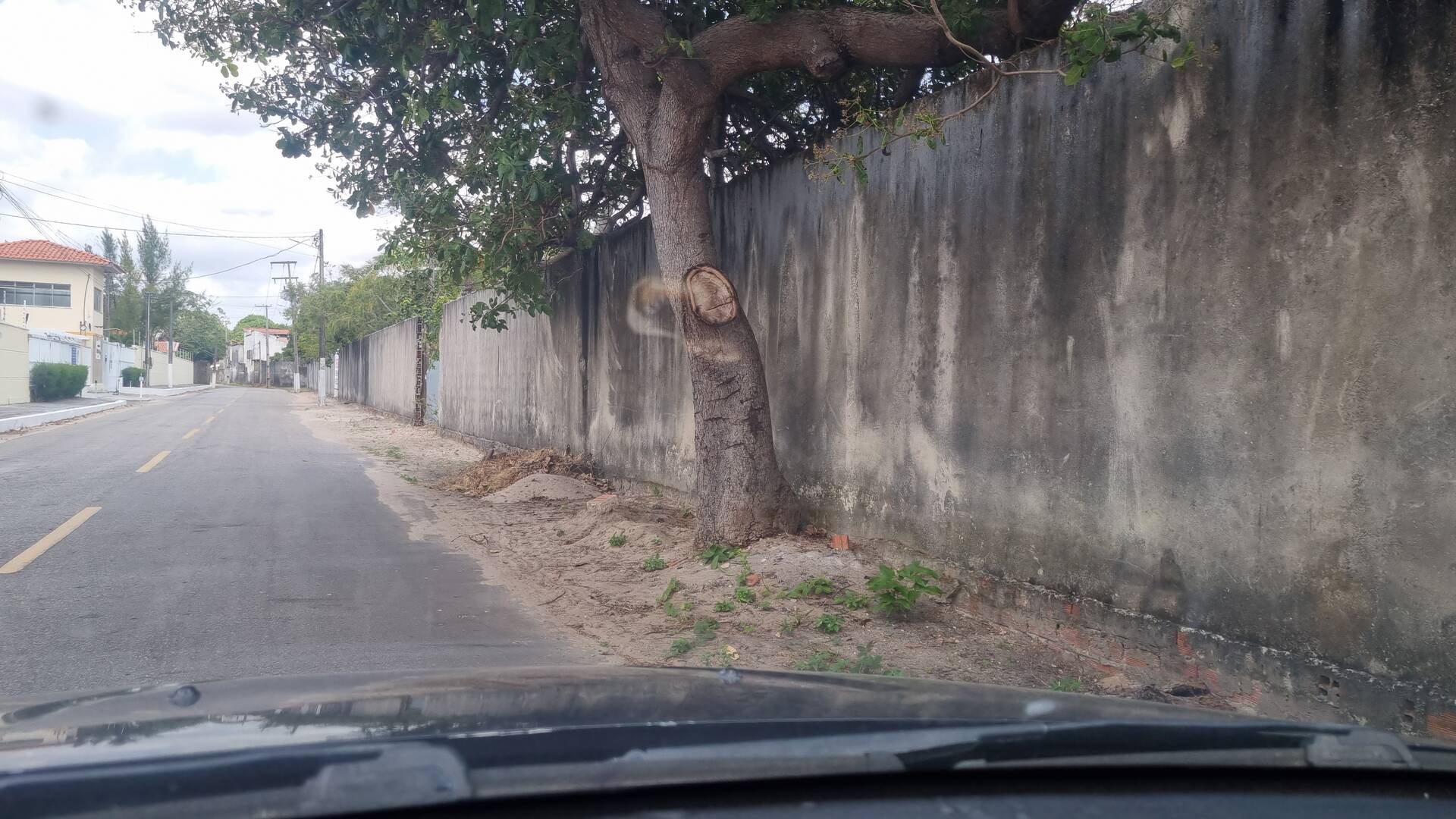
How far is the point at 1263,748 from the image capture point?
1.84m

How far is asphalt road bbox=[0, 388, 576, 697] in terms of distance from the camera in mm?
5160

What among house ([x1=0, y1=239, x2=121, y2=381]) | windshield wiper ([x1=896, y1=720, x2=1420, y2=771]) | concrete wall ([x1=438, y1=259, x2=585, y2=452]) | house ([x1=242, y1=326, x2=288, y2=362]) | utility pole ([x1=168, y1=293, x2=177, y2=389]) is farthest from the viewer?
house ([x1=242, y1=326, x2=288, y2=362])

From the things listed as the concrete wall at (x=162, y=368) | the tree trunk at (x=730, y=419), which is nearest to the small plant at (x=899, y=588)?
the tree trunk at (x=730, y=419)

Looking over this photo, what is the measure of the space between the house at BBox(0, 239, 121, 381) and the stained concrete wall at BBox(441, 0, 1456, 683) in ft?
169

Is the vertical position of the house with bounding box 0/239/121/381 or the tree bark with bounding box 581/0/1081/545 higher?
the house with bounding box 0/239/121/381

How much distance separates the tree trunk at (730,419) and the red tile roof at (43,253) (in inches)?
2133

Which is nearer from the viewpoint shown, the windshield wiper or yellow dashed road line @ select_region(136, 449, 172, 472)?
the windshield wiper

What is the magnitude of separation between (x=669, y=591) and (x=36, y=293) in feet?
184

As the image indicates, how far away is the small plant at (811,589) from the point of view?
6.32 metres

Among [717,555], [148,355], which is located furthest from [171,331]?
[717,555]

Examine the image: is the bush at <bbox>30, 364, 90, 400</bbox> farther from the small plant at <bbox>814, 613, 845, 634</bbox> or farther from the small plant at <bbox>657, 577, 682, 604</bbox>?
the small plant at <bbox>814, 613, 845, 634</bbox>

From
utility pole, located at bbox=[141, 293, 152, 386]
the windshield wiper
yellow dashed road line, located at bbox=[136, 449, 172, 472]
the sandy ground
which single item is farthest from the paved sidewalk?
the windshield wiper

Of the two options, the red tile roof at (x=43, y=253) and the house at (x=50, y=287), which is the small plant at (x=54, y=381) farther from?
the red tile roof at (x=43, y=253)

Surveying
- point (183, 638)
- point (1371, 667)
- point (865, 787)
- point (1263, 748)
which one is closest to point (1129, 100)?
point (1371, 667)
